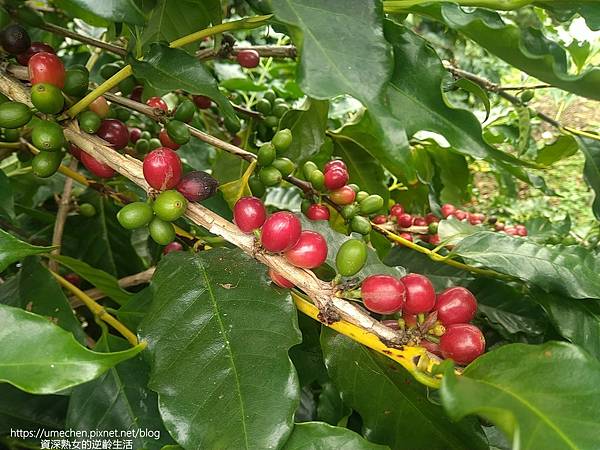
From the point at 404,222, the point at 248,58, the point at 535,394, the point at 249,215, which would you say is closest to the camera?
the point at 535,394

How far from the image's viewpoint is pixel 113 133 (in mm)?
854

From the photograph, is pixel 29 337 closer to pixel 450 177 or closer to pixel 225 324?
pixel 225 324

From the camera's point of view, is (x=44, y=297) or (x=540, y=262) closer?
(x=540, y=262)

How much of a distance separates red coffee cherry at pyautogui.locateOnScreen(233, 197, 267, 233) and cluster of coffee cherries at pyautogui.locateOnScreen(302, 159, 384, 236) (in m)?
0.25

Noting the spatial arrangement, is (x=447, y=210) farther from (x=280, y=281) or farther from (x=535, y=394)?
(x=535, y=394)

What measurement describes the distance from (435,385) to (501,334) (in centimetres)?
51

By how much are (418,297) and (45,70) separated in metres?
0.56

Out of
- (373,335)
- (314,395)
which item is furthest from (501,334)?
(373,335)

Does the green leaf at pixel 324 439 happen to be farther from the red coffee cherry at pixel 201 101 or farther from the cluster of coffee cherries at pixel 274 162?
the red coffee cherry at pixel 201 101

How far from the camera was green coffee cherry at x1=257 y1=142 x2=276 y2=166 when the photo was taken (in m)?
0.88

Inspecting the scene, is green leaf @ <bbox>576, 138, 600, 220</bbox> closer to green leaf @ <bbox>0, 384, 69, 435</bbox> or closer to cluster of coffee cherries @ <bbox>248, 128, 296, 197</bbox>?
cluster of coffee cherries @ <bbox>248, 128, 296, 197</bbox>

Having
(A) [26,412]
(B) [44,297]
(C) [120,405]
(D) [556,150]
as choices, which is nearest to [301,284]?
(C) [120,405]

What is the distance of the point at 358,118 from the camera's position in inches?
49.6

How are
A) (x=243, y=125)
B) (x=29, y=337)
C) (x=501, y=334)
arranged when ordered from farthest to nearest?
(x=243, y=125), (x=501, y=334), (x=29, y=337)
